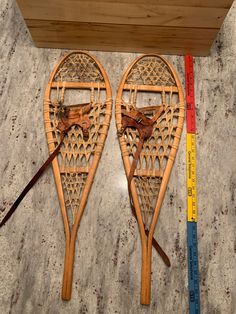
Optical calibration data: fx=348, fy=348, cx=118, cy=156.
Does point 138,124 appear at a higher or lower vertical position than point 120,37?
lower

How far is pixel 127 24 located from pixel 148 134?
1.42 ft

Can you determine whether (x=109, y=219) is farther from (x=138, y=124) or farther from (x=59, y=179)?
(x=138, y=124)

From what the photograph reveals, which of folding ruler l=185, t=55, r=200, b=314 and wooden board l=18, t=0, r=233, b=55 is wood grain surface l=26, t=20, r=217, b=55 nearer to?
wooden board l=18, t=0, r=233, b=55

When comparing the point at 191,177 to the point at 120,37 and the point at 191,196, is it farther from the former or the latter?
the point at 120,37

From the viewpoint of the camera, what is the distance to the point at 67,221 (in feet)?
4.24

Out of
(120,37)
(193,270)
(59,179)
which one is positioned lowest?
(193,270)

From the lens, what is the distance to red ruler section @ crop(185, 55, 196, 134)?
4.72 ft

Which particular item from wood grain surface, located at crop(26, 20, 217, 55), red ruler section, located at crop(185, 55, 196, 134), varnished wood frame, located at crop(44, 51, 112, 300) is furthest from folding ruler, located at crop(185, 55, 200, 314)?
varnished wood frame, located at crop(44, 51, 112, 300)

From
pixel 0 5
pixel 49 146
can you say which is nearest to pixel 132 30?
pixel 49 146

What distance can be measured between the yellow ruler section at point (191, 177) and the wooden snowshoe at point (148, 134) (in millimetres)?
69

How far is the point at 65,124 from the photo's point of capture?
53.9 inches

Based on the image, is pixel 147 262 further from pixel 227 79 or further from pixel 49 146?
pixel 227 79

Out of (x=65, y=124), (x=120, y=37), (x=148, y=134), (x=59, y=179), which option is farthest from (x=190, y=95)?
(x=59, y=179)

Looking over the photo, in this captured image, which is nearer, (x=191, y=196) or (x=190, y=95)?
(x=191, y=196)
